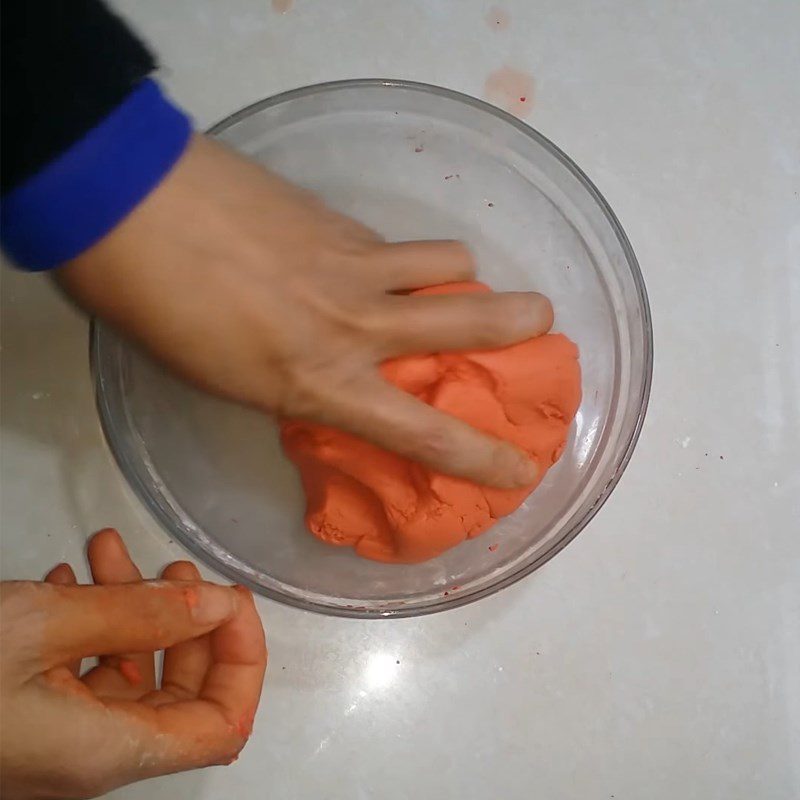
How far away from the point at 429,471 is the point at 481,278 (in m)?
0.20

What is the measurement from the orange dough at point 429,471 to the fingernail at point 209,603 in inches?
3.9

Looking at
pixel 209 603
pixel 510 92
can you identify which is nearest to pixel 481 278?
pixel 510 92

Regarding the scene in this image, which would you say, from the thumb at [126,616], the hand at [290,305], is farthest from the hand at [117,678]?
the hand at [290,305]

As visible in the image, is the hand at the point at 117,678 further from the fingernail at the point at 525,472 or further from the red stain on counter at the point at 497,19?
the red stain on counter at the point at 497,19

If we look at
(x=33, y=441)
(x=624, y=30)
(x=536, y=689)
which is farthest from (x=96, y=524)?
(x=624, y=30)

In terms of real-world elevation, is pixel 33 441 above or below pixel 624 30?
below

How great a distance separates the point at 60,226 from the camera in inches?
14.0

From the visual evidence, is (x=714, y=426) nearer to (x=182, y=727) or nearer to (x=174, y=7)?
(x=182, y=727)

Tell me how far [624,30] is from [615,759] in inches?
23.1

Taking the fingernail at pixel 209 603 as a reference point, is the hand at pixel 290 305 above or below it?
above

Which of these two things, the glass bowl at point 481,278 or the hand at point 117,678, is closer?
the hand at point 117,678

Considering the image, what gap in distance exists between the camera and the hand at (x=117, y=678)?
381 mm

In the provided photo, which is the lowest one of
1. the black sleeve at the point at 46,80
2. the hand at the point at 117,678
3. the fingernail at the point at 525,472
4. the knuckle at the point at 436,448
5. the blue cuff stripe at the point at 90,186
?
the hand at the point at 117,678

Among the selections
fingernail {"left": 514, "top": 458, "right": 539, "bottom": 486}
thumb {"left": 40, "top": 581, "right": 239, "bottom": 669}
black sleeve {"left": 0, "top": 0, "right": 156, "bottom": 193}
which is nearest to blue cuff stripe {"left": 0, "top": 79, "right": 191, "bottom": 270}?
black sleeve {"left": 0, "top": 0, "right": 156, "bottom": 193}
